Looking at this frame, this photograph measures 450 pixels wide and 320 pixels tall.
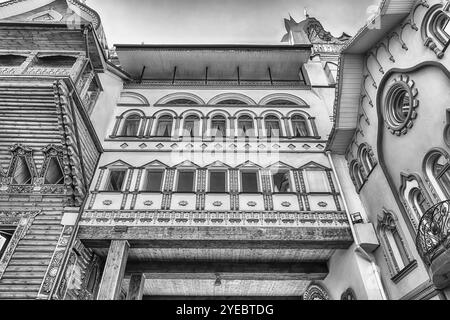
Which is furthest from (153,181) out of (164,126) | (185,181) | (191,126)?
(191,126)

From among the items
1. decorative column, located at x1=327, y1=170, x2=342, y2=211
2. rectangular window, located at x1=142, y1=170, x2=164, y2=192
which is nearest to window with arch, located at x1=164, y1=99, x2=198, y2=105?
rectangular window, located at x1=142, y1=170, x2=164, y2=192

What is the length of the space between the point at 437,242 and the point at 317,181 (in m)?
5.55

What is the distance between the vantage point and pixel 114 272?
30.4ft

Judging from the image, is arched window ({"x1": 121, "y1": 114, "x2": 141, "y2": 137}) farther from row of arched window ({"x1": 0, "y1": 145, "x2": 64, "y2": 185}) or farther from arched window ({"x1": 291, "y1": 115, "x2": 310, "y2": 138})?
arched window ({"x1": 291, "y1": 115, "x2": 310, "y2": 138})

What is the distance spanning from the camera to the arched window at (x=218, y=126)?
529 inches

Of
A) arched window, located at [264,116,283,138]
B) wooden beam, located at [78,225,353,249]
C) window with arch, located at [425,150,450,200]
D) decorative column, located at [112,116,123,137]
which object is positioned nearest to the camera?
window with arch, located at [425,150,450,200]

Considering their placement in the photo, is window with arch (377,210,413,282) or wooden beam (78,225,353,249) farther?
wooden beam (78,225,353,249)

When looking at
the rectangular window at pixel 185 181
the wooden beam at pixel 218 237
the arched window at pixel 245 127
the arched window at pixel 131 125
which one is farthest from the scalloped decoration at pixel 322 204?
the arched window at pixel 131 125

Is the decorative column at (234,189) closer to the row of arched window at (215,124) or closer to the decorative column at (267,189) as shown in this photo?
the decorative column at (267,189)

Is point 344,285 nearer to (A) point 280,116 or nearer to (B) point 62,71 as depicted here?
(A) point 280,116

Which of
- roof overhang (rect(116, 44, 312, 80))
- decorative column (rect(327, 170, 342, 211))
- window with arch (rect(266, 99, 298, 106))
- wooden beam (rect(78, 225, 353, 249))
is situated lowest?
wooden beam (rect(78, 225, 353, 249))

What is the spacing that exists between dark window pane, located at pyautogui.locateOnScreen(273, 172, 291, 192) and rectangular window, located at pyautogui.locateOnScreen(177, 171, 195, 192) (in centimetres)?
324

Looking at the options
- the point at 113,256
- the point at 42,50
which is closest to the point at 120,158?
the point at 113,256

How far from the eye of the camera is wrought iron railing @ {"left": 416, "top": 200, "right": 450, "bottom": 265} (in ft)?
20.5
